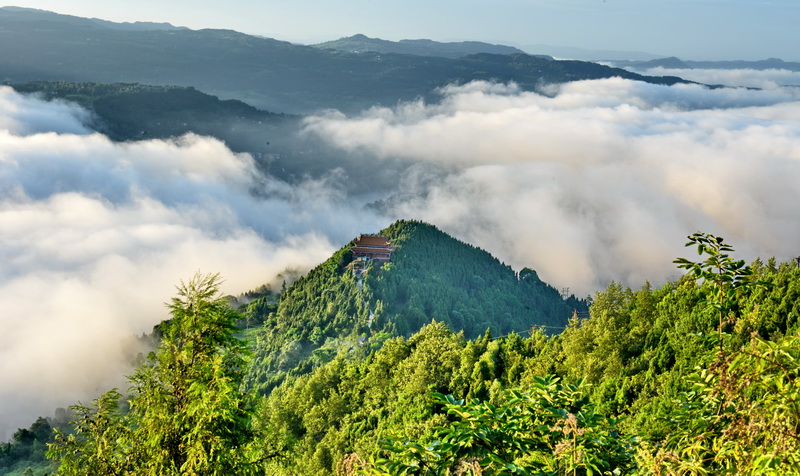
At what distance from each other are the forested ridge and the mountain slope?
73.2 inches

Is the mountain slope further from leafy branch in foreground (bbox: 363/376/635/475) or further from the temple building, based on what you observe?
leafy branch in foreground (bbox: 363/376/635/475)

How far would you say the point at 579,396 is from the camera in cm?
1363

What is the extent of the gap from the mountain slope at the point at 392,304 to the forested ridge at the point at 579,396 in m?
1.86

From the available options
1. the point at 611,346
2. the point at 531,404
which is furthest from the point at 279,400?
the point at 531,404

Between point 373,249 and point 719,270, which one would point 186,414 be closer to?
point 719,270

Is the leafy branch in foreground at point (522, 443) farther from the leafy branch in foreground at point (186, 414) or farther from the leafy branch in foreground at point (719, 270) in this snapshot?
the leafy branch in foreground at point (186, 414)

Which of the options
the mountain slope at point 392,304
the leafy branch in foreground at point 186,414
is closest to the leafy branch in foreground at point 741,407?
the leafy branch in foreground at point 186,414

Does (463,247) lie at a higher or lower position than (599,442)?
lower

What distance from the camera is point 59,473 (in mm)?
19125

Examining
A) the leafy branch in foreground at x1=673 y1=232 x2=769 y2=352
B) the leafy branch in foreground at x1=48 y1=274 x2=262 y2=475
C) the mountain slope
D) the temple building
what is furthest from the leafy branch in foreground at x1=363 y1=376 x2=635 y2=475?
the temple building

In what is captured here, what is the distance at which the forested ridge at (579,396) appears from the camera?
1025 cm

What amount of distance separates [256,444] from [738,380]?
43.0ft

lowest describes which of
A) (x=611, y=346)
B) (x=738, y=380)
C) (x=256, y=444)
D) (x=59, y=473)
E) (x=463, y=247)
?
(x=463, y=247)

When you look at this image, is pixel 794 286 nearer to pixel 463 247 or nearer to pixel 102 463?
pixel 102 463
